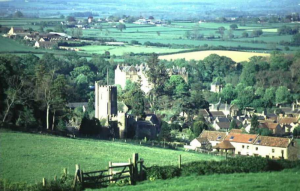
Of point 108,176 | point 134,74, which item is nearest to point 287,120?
point 134,74

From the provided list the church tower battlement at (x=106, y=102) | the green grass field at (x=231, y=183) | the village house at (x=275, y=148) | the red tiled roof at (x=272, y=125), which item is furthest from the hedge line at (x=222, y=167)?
the red tiled roof at (x=272, y=125)

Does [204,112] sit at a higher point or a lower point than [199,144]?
higher

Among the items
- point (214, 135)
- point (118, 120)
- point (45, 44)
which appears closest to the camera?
point (214, 135)

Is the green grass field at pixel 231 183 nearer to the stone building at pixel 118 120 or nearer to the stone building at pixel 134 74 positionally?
the stone building at pixel 118 120

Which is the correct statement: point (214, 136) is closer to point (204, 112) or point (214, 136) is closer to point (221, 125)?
point (221, 125)

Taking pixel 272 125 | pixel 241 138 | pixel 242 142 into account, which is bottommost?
pixel 242 142

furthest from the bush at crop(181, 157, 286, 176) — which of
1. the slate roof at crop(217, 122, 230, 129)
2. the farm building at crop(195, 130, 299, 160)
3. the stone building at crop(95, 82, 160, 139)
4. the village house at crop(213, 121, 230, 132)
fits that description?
the slate roof at crop(217, 122, 230, 129)
